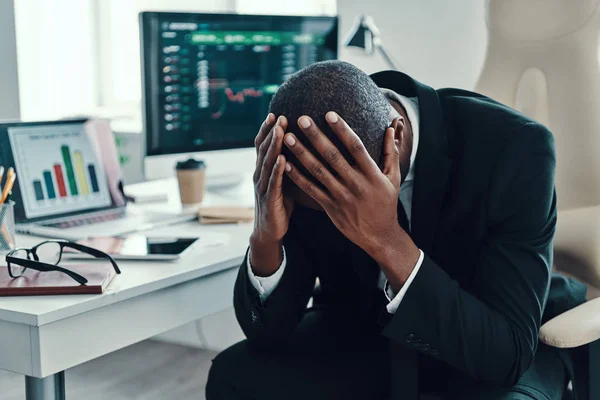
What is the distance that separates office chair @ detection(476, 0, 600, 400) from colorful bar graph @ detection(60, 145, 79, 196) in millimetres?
950

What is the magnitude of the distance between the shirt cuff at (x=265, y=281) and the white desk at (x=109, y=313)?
0.36ft

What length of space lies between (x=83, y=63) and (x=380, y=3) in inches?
66.5

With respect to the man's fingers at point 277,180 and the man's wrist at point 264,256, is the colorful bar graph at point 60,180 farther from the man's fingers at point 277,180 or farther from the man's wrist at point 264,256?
the man's fingers at point 277,180

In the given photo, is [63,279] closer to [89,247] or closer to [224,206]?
[89,247]

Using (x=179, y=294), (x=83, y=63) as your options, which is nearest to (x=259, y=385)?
(x=179, y=294)

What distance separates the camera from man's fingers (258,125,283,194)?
1.03 m

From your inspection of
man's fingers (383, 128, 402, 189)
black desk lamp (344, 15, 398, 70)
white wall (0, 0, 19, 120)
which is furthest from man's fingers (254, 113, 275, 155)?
white wall (0, 0, 19, 120)

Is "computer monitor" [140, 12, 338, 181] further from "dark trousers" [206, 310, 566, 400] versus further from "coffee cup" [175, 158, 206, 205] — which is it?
"dark trousers" [206, 310, 566, 400]

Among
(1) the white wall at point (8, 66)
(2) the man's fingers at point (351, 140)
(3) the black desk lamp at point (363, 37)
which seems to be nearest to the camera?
(2) the man's fingers at point (351, 140)

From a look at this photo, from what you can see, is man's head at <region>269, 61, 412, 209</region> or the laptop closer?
man's head at <region>269, 61, 412, 209</region>

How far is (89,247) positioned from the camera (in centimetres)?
136

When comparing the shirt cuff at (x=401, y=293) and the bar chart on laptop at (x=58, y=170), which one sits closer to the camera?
the shirt cuff at (x=401, y=293)

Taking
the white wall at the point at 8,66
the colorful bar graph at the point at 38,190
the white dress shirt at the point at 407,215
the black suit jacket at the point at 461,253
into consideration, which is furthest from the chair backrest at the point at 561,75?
the white wall at the point at 8,66

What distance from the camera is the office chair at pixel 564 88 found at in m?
1.58
